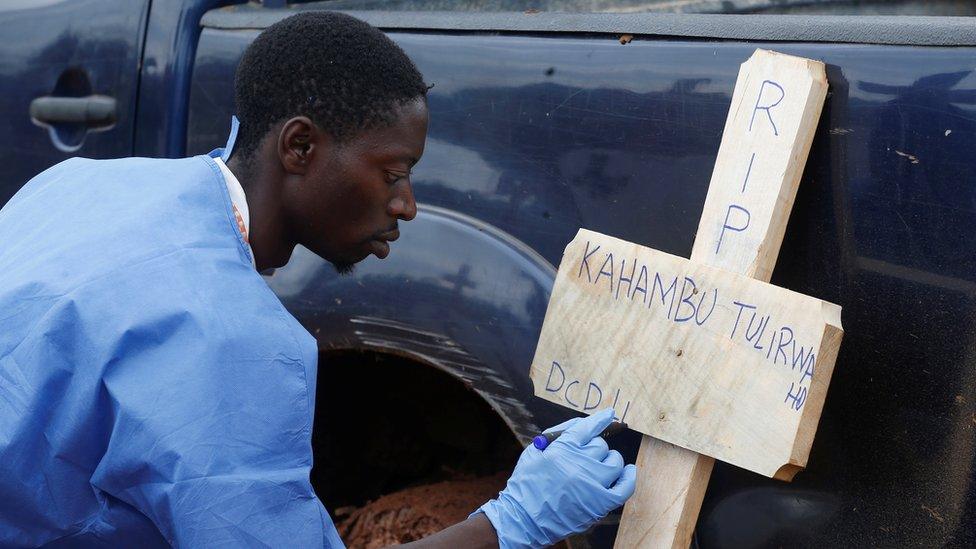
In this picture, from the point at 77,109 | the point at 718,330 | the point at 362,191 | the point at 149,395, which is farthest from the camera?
the point at 77,109

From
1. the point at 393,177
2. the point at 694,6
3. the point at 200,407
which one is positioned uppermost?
the point at 694,6

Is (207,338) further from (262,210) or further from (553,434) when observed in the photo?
(553,434)

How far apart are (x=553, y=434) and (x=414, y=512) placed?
64cm

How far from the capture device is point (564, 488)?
1.81 meters

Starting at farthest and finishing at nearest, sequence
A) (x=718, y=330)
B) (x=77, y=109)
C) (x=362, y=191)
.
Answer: (x=77, y=109) < (x=362, y=191) < (x=718, y=330)

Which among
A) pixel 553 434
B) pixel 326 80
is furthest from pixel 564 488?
pixel 326 80

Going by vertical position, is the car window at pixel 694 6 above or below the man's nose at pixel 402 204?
above

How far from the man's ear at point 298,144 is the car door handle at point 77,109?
1.05 metres

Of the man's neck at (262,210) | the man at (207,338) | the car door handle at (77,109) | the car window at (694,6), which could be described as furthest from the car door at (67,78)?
the man's neck at (262,210)

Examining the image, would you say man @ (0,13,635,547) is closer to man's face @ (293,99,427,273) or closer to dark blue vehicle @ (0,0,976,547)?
man's face @ (293,99,427,273)

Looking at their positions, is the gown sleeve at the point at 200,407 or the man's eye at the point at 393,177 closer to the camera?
the gown sleeve at the point at 200,407

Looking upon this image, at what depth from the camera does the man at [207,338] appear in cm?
146

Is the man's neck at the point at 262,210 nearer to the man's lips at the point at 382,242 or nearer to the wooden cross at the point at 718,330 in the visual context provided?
the man's lips at the point at 382,242

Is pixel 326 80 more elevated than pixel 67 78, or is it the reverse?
pixel 326 80
